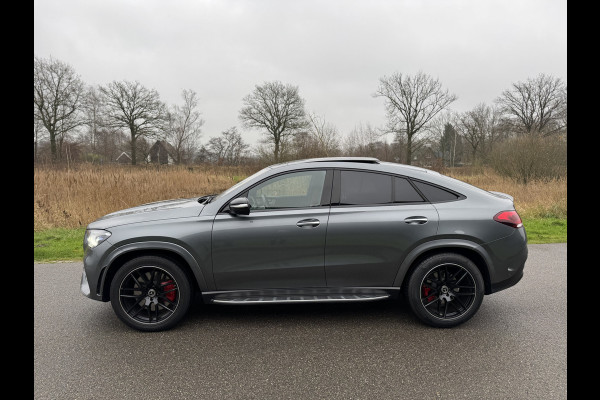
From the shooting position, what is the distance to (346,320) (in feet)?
12.3

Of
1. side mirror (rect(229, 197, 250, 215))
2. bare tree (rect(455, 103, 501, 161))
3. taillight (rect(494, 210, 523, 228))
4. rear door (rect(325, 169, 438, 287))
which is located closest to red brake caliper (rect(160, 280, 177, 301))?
side mirror (rect(229, 197, 250, 215))

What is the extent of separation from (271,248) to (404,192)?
4.94 ft

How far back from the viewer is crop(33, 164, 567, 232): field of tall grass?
9.81 meters

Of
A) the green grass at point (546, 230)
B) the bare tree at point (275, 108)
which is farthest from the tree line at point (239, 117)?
the green grass at point (546, 230)

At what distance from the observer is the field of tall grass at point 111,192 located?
9.81 meters

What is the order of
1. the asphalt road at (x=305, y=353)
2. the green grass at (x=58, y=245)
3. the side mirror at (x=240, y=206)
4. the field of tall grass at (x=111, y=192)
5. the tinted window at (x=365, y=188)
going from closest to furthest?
the asphalt road at (x=305, y=353)
the side mirror at (x=240, y=206)
the tinted window at (x=365, y=188)
the green grass at (x=58, y=245)
the field of tall grass at (x=111, y=192)

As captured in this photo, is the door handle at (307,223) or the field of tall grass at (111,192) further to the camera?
the field of tall grass at (111,192)

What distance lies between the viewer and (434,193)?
3.70 meters

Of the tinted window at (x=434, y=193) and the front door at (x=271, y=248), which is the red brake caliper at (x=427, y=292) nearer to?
the tinted window at (x=434, y=193)

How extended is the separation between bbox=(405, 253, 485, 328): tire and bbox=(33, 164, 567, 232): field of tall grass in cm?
840

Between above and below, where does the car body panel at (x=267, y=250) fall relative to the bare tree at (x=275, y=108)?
below

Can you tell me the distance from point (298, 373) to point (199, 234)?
1.59 m

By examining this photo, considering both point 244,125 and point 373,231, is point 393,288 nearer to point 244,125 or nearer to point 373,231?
point 373,231

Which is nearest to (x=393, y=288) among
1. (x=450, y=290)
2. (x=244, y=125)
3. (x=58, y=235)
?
(x=450, y=290)
